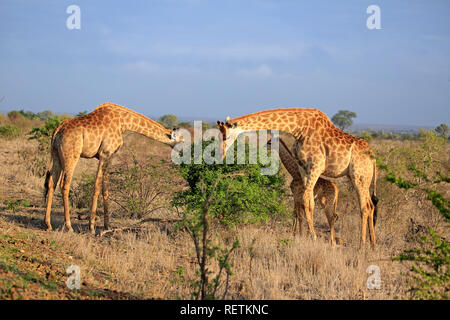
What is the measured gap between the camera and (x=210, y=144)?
8242 millimetres

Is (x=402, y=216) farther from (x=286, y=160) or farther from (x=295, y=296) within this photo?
(x=295, y=296)

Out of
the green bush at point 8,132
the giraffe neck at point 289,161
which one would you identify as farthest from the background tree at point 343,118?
the giraffe neck at point 289,161

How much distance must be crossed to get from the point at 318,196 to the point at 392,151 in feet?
8.81

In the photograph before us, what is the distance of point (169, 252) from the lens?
7105 millimetres

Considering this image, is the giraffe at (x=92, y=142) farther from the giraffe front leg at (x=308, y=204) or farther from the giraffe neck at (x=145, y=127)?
the giraffe front leg at (x=308, y=204)

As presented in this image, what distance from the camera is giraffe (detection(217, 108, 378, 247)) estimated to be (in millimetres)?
7379

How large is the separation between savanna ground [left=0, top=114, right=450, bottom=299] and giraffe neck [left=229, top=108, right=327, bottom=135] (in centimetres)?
184

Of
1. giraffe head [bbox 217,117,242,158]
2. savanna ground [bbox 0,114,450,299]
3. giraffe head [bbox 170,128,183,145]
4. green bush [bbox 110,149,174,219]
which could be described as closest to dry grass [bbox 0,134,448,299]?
savanna ground [bbox 0,114,450,299]

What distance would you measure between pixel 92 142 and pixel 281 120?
3465 millimetres

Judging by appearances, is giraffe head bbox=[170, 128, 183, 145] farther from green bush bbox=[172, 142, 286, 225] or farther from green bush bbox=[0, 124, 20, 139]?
green bush bbox=[0, 124, 20, 139]

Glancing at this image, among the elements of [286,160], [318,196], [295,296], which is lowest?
[295,296]

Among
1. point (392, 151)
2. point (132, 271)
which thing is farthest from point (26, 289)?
point (392, 151)

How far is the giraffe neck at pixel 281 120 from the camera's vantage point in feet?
24.9
